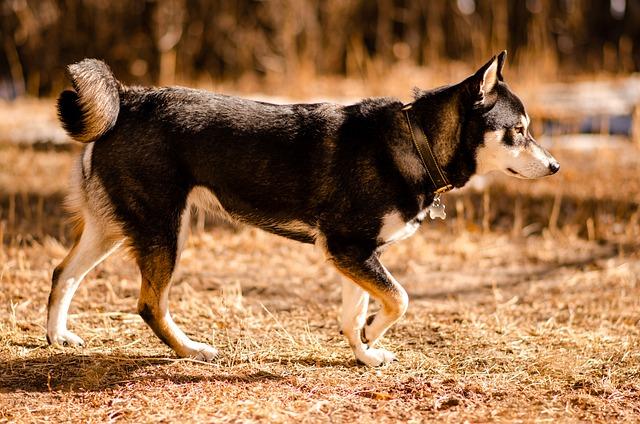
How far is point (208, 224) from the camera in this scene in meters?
7.59

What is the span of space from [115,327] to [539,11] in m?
9.68

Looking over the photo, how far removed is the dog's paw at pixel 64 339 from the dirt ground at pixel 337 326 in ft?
0.21

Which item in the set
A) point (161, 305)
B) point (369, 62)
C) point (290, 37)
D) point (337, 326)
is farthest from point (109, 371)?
point (290, 37)

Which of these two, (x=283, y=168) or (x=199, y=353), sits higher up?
(x=283, y=168)

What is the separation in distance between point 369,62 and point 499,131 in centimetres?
703

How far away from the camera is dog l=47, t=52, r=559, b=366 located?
4.50m

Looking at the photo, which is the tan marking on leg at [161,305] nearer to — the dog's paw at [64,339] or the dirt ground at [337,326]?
the dirt ground at [337,326]

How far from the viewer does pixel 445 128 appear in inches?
184

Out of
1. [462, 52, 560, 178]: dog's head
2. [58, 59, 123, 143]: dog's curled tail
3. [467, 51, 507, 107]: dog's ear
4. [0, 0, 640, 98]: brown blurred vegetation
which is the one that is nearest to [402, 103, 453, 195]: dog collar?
[462, 52, 560, 178]: dog's head

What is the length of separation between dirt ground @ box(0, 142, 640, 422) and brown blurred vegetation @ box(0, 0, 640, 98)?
372 centimetres

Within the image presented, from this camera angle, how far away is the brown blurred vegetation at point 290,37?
38.4 ft

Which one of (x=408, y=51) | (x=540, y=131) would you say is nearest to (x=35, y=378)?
(x=540, y=131)

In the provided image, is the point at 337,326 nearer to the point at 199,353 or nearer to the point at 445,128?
the point at 199,353

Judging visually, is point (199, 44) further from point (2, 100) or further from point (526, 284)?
point (526, 284)
